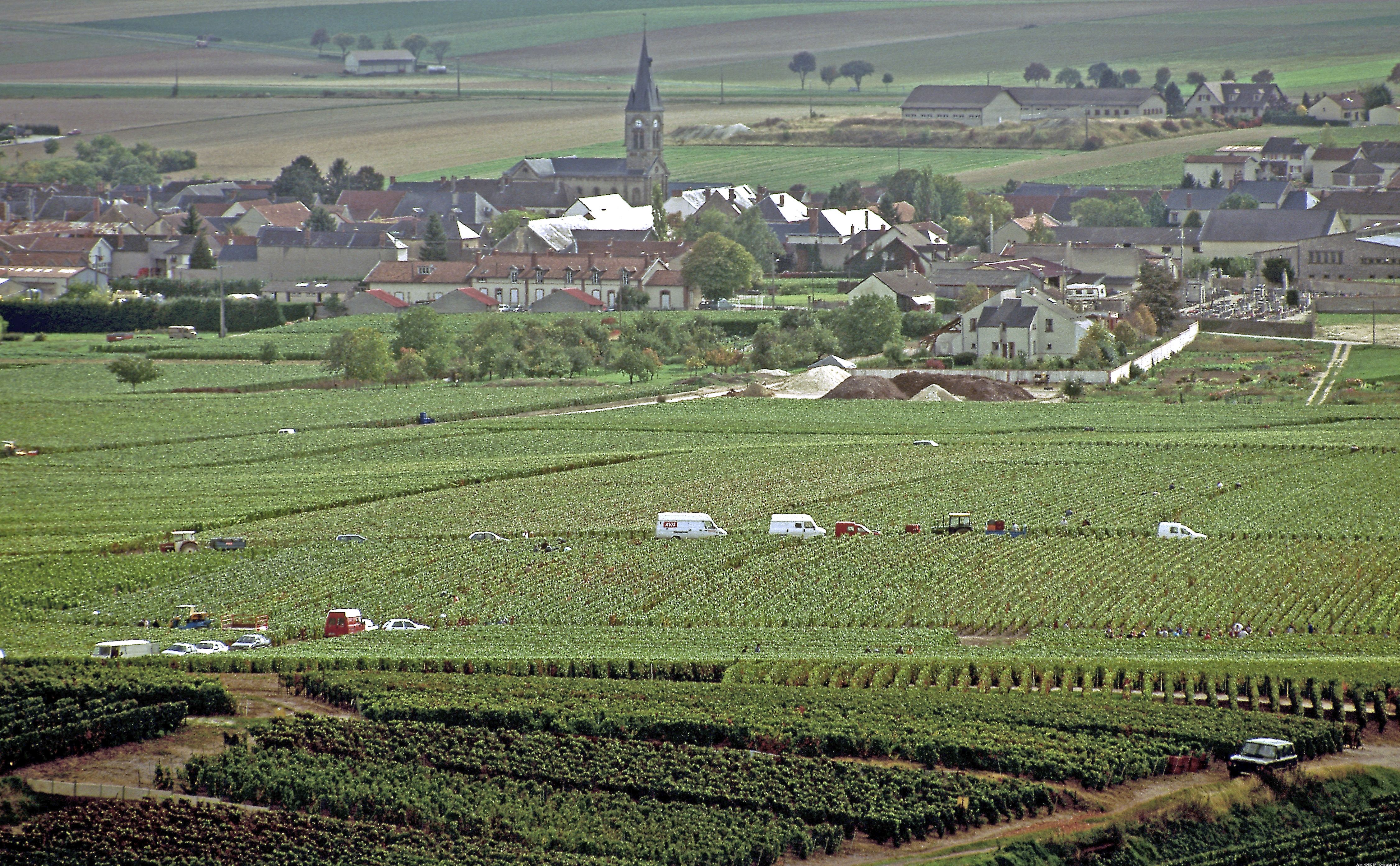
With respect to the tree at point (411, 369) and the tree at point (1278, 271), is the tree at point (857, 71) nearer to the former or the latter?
the tree at point (1278, 271)

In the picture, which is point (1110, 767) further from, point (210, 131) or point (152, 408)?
point (210, 131)

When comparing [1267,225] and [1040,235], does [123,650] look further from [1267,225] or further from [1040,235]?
[1267,225]

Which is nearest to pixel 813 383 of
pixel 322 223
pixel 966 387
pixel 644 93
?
pixel 966 387

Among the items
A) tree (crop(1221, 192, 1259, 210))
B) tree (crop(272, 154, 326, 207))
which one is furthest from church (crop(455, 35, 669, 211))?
tree (crop(1221, 192, 1259, 210))

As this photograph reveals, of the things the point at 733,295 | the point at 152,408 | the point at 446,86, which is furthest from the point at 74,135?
the point at 152,408

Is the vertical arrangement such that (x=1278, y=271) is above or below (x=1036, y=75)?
below

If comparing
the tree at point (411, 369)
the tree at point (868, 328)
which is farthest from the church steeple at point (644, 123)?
the tree at point (411, 369)
